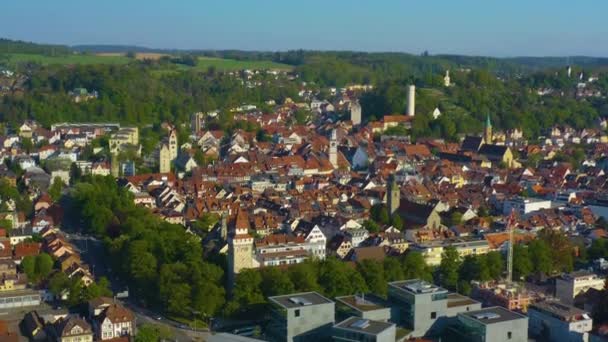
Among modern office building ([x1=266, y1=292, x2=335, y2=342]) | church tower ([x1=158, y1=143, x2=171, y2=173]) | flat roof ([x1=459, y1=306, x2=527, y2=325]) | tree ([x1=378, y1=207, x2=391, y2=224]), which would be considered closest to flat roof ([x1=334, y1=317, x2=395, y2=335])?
modern office building ([x1=266, y1=292, x2=335, y2=342])

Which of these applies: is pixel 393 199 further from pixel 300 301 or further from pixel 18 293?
pixel 18 293

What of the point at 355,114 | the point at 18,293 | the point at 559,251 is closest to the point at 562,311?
the point at 559,251

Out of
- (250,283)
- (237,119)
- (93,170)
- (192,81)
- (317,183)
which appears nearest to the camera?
(250,283)

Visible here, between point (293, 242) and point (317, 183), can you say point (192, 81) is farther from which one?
point (293, 242)

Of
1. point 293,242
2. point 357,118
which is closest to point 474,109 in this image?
point 357,118

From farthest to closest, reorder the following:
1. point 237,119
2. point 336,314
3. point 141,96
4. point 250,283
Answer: point 141,96, point 237,119, point 250,283, point 336,314

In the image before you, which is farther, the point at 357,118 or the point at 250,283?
the point at 357,118

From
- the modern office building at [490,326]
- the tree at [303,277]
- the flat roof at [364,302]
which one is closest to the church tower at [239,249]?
the tree at [303,277]
